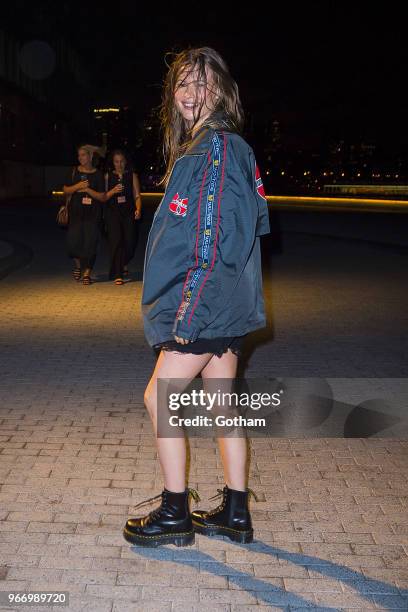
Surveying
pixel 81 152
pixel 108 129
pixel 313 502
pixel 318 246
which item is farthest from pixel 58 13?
pixel 313 502

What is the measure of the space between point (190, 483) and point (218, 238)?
70.6 inches

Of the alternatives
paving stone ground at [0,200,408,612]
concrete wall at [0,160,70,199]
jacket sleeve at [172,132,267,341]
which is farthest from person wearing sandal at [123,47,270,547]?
concrete wall at [0,160,70,199]

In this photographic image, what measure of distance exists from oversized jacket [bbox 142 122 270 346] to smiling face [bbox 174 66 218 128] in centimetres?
14

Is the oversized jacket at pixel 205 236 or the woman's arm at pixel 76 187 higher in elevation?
the oversized jacket at pixel 205 236

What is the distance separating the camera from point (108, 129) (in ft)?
477

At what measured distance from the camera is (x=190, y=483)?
14.3ft

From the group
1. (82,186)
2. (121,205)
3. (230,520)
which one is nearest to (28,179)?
(121,205)

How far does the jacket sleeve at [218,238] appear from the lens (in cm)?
305

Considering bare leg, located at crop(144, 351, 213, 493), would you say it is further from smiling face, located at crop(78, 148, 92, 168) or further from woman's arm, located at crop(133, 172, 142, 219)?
woman's arm, located at crop(133, 172, 142, 219)

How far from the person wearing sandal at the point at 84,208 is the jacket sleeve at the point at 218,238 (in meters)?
8.89

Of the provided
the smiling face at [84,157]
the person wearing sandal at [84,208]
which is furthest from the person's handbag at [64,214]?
the smiling face at [84,157]

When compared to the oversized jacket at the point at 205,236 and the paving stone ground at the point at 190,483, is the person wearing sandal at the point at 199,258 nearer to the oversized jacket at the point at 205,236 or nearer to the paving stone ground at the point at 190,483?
the oversized jacket at the point at 205,236

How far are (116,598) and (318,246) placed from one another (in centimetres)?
1946

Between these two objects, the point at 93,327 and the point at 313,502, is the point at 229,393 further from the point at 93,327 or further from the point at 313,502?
the point at 93,327
